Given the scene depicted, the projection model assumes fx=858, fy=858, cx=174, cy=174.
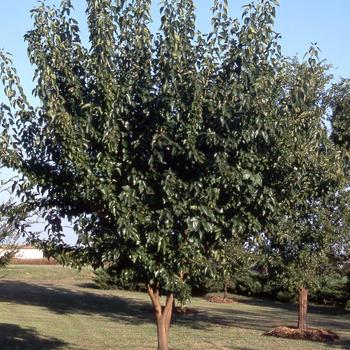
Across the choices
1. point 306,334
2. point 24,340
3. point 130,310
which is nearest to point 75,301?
point 130,310

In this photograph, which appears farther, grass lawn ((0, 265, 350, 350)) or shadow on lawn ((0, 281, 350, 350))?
shadow on lawn ((0, 281, 350, 350))

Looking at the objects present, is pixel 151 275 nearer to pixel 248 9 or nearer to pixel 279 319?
pixel 248 9

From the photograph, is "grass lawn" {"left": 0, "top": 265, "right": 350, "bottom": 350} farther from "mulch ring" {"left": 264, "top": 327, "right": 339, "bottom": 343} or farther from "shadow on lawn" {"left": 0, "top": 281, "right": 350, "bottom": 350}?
"mulch ring" {"left": 264, "top": 327, "right": 339, "bottom": 343}

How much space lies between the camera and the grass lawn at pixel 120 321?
68.7 feet

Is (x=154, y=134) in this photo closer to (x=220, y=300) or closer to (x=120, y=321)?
(x=120, y=321)

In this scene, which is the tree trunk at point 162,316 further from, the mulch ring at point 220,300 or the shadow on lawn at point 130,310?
the mulch ring at point 220,300

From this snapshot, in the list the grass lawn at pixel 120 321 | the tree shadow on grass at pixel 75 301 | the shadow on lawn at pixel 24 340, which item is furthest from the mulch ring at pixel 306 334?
the shadow on lawn at pixel 24 340

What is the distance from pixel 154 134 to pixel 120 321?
20538 mm

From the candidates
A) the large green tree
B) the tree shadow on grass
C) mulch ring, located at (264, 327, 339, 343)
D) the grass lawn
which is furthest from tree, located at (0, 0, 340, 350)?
the tree shadow on grass

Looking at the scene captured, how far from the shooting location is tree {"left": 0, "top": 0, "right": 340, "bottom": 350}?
952 centimetres

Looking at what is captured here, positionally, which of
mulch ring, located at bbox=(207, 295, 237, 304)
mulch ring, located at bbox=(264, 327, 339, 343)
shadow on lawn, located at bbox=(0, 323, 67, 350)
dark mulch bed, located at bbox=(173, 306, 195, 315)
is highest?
mulch ring, located at bbox=(207, 295, 237, 304)

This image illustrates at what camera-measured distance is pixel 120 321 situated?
2952 centimetres

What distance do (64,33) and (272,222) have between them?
139 inches

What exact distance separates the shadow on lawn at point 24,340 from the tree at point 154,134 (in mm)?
9070
